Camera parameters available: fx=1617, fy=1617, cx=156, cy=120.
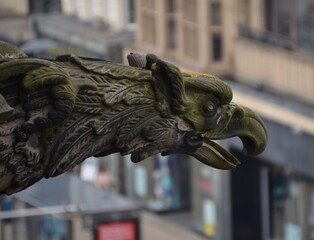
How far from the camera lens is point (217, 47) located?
24094 mm

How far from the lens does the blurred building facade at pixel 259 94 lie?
69.7ft

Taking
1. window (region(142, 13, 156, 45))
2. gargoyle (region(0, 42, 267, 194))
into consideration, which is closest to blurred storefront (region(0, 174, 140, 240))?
window (region(142, 13, 156, 45))

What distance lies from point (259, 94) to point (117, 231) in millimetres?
6402

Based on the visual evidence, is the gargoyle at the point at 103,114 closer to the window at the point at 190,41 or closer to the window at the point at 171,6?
the window at the point at 190,41

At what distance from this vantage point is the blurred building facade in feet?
69.7

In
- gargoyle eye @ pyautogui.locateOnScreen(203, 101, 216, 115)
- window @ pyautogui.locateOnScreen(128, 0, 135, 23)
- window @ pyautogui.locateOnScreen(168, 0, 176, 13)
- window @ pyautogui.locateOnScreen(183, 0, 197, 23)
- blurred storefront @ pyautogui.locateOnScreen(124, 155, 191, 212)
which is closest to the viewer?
gargoyle eye @ pyautogui.locateOnScreen(203, 101, 216, 115)

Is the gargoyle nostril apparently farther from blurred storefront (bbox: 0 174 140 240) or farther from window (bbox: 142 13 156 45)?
window (bbox: 142 13 156 45)

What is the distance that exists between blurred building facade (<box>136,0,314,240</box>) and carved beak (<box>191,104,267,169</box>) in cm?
1707

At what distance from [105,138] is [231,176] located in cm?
2005

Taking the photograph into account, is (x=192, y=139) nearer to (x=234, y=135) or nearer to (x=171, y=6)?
(x=234, y=135)

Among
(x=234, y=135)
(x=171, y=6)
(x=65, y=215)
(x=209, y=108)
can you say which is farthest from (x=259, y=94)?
(x=209, y=108)

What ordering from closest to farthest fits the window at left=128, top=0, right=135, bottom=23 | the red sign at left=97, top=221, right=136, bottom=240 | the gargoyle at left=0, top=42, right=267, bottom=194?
the gargoyle at left=0, top=42, right=267, bottom=194 < the red sign at left=97, top=221, right=136, bottom=240 < the window at left=128, top=0, right=135, bottom=23

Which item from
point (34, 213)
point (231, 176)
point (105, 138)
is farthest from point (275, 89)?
point (105, 138)

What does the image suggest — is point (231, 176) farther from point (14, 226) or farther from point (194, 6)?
point (14, 226)
